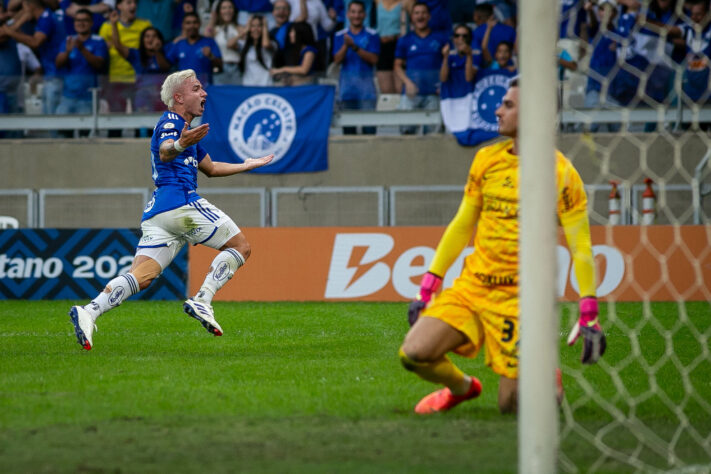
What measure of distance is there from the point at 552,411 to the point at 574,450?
93cm

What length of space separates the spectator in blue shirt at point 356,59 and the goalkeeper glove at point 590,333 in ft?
34.3

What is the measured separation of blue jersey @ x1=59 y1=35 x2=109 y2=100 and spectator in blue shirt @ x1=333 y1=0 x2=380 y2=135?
3.67 meters

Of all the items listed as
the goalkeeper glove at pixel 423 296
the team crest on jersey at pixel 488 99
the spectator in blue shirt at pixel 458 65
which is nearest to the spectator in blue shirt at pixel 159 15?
the spectator in blue shirt at pixel 458 65

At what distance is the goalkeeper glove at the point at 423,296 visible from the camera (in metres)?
5.00

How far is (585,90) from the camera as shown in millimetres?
13578

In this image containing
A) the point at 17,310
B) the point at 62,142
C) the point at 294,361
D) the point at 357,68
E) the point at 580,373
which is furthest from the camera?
the point at 62,142

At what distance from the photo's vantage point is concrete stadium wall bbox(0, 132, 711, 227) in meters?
14.3

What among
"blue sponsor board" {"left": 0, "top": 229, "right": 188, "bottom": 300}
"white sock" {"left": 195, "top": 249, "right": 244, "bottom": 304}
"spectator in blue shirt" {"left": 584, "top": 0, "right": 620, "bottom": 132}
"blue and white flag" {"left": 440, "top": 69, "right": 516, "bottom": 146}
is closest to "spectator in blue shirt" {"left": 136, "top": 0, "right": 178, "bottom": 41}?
"blue sponsor board" {"left": 0, "top": 229, "right": 188, "bottom": 300}

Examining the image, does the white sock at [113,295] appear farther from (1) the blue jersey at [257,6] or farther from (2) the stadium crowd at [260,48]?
(1) the blue jersey at [257,6]

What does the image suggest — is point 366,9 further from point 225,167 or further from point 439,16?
point 225,167

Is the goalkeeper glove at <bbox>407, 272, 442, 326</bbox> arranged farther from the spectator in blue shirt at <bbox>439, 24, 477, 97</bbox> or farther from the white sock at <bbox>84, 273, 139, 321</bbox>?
the spectator in blue shirt at <bbox>439, 24, 477, 97</bbox>

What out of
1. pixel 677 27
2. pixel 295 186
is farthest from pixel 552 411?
pixel 295 186

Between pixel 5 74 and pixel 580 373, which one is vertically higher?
pixel 5 74

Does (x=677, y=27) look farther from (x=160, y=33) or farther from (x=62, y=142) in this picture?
(x=62, y=142)
